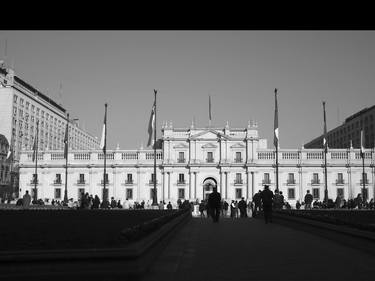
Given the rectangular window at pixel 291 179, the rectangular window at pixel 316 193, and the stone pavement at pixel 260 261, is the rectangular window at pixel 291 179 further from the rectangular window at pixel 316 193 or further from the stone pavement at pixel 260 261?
the stone pavement at pixel 260 261

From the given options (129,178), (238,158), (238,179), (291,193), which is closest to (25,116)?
(129,178)

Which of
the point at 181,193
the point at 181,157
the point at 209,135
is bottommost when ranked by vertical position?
the point at 181,193

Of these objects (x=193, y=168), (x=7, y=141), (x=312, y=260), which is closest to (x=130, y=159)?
(x=193, y=168)

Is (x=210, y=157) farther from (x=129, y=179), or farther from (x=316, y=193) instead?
(x=316, y=193)

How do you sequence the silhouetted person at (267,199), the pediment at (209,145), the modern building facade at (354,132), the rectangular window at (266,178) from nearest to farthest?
the silhouetted person at (267,199)
the rectangular window at (266,178)
the pediment at (209,145)
the modern building facade at (354,132)

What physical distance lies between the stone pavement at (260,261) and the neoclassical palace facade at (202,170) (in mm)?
58521

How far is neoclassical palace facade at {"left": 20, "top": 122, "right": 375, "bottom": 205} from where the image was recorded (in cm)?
7100

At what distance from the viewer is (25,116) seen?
84438 millimetres

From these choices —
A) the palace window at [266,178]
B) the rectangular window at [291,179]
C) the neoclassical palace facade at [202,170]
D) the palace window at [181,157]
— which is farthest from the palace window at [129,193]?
the rectangular window at [291,179]

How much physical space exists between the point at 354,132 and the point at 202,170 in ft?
129

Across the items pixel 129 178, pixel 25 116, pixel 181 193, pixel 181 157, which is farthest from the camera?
pixel 25 116

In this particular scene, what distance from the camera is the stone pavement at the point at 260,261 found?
791 cm
